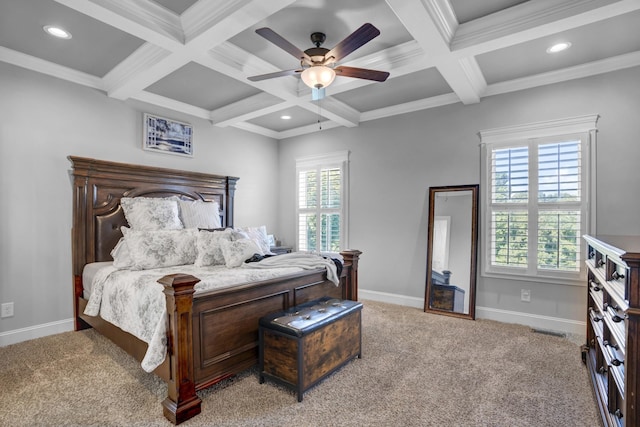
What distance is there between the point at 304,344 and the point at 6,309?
2.92 metres

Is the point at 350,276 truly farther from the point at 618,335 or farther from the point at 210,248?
the point at 618,335

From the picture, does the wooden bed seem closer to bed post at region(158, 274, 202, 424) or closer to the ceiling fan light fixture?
bed post at region(158, 274, 202, 424)

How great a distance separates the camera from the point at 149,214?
359 cm

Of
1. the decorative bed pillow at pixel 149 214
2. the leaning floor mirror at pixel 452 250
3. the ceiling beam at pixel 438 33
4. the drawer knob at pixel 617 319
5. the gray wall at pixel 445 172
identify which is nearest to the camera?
the drawer knob at pixel 617 319

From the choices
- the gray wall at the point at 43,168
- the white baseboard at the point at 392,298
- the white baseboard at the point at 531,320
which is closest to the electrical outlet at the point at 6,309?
the gray wall at the point at 43,168

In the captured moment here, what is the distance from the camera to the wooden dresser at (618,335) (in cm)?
134

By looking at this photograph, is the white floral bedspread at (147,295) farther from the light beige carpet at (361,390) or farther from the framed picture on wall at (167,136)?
the framed picture on wall at (167,136)

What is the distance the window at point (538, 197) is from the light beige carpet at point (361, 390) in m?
0.86

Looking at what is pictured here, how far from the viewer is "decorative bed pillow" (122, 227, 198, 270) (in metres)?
2.92

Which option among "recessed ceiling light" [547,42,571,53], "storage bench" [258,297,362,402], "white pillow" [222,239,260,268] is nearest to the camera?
"storage bench" [258,297,362,402]

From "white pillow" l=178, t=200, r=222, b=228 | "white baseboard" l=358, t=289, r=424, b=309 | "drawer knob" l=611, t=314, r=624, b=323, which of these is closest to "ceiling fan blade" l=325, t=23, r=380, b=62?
"drawer knob" l=611, t=314, r=624, b=323

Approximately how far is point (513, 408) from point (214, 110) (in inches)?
179

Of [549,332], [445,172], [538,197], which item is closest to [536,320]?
[549,332]

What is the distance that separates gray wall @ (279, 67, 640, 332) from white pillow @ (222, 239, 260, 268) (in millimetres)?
2164
